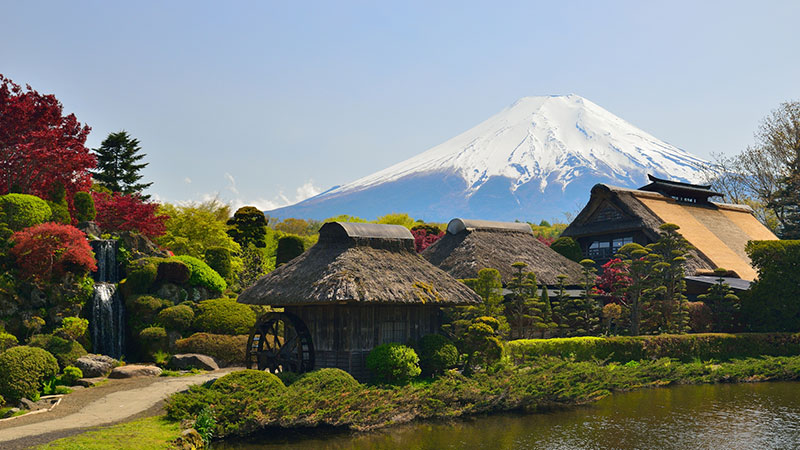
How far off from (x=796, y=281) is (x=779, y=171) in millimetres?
26471

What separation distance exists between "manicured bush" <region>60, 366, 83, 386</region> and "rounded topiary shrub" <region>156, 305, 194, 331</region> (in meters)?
5.85

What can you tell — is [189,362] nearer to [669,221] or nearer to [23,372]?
[23,372]

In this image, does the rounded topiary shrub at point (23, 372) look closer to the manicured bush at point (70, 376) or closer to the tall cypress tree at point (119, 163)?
the manicured bush at point (70, 376)

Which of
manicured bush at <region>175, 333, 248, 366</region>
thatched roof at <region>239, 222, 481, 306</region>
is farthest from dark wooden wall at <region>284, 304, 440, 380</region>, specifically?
manicured bush at <region>175, 333, 248, 366</region>

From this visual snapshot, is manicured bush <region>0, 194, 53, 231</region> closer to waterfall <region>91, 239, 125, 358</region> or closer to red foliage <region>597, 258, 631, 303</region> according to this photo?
waterfall <region>91, 239, 125, 358</region>

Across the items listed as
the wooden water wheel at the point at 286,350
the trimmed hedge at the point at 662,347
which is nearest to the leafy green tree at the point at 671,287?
the trimmed hedge at the point at 662,347

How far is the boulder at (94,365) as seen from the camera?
23016 millimetres

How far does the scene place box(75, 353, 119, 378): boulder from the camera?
23.0m

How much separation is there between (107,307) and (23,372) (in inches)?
355

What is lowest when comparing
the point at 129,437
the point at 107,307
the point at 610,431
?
the point at 610,431

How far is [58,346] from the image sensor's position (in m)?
22.8

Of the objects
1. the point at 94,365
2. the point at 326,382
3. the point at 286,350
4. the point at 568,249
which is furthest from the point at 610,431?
the point at 568,249

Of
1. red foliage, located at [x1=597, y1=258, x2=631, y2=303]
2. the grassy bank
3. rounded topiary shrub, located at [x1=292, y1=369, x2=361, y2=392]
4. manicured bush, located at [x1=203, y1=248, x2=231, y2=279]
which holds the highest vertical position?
manicured bush, located at [x1=203, y1=248, x2=231, y2=279]

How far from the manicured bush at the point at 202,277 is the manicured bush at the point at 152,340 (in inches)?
146
